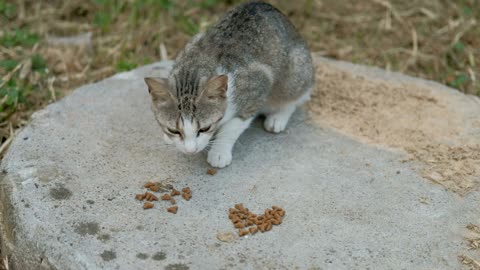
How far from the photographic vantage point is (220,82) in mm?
3828

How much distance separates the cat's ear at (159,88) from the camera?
3828mm

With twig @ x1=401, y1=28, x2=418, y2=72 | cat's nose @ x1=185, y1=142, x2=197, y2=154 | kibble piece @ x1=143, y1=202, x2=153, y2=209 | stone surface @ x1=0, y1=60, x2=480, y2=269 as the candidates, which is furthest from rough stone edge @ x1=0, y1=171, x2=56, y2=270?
twig @ x1=401, y1=28, x2=418, y2=72

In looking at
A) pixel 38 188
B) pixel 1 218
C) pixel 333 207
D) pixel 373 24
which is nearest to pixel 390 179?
pixel 333 207

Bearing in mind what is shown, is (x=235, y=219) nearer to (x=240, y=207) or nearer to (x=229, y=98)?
(x=240, y=207)

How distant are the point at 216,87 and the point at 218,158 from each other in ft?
1.94

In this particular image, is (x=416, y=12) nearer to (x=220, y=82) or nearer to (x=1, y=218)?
(x=220, y=82)

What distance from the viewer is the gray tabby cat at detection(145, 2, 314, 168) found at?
3854 millimetres

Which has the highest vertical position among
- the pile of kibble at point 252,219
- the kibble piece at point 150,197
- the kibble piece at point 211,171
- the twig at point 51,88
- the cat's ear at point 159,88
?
the cat's ear at point 159,88

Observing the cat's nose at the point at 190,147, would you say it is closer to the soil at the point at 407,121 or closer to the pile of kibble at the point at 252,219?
the pile of kibble at the point at 252,219

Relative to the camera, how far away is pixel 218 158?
4.21 m

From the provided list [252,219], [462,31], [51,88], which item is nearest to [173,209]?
[252,219]

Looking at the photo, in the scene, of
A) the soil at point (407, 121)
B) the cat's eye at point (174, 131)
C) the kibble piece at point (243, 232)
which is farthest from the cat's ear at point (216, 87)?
the soil at point (407, 121)

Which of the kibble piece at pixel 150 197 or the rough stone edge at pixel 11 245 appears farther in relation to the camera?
the kibble piece at pixel 150 197

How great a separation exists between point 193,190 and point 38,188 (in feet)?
3.27
